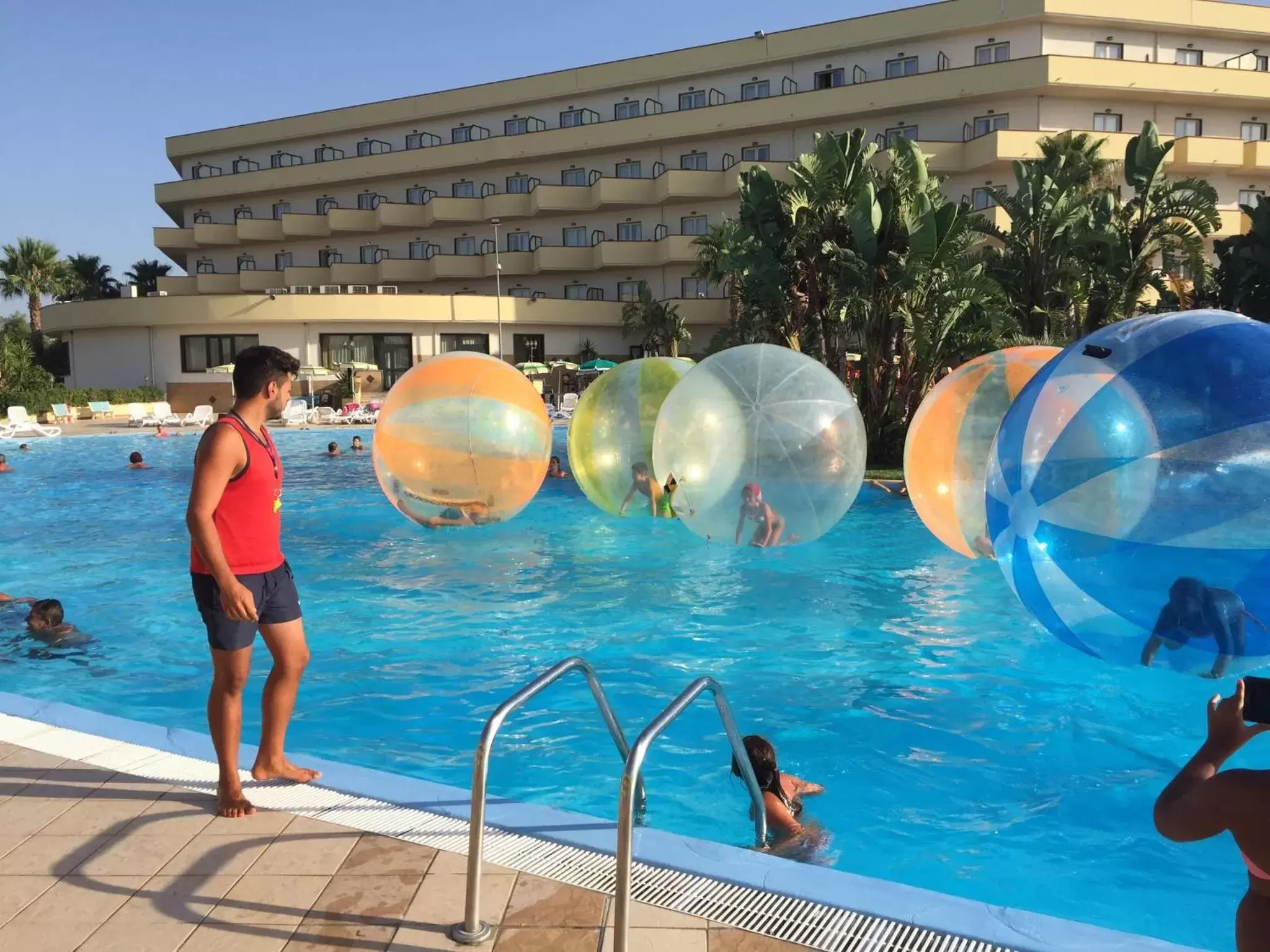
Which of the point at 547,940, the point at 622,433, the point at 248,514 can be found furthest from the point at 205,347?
the point at 547,940

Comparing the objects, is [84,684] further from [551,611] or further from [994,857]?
[994,857]

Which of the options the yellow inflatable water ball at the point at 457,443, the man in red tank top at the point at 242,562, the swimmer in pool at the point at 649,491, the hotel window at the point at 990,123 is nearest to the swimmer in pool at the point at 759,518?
the swimmer in pool at the point at 649,491

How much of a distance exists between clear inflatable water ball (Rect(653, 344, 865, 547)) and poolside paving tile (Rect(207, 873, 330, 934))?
549 centimetres

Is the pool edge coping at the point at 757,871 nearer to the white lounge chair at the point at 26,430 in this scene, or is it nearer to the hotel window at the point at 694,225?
the white lounge chair at the point at 26,430

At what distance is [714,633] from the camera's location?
8.58 metres

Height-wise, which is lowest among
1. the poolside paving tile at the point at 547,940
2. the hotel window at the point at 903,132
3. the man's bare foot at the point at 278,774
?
the poolside paving tile at the point at 547,940

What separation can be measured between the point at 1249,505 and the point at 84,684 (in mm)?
8050

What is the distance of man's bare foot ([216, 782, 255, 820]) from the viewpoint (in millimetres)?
4117

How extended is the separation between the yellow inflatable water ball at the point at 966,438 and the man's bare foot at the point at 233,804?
18.0 ft

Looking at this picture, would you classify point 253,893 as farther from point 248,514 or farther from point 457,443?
point 457,443

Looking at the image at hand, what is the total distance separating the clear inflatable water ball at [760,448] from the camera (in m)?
8.37

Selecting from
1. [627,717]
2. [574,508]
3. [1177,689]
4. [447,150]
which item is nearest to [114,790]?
[627,717]

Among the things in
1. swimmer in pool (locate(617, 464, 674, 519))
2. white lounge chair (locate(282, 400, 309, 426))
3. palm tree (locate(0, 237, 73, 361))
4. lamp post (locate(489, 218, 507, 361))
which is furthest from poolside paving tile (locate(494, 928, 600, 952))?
palm tree (locate(0, 237, 73, 361))

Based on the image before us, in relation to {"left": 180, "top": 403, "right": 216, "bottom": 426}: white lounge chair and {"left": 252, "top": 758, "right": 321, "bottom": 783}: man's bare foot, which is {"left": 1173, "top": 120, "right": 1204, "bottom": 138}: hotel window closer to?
{"left": 180, "top": 403, "right": 216, "bottom": 426}: white lounge chair
